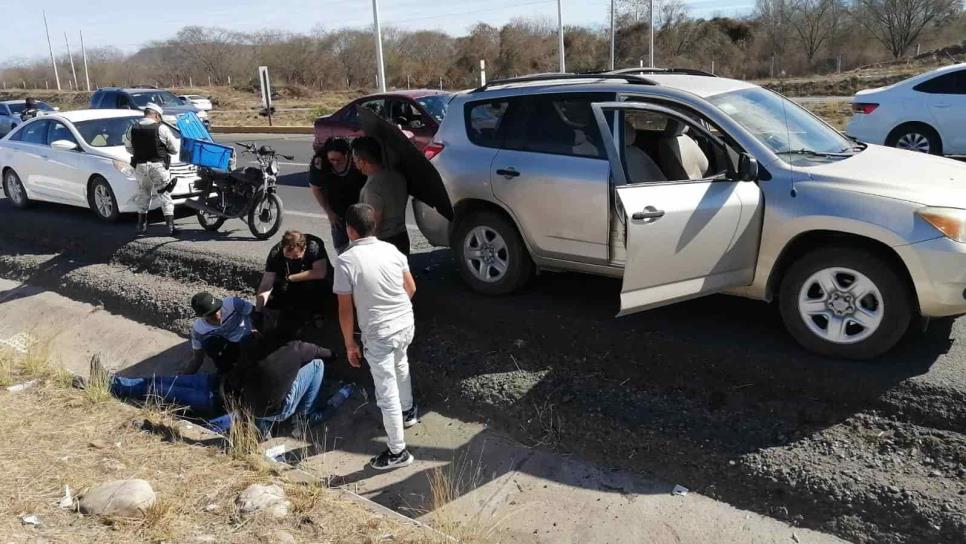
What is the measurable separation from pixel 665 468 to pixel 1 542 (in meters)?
3.68

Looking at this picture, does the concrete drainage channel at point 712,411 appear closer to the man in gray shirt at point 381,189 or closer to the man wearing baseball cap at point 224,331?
the man in gray shirt at point 381,189

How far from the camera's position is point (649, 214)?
4.76 m

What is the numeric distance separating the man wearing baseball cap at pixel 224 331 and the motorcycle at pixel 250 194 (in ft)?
9.79

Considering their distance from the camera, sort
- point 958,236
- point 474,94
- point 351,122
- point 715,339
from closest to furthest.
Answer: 1. point 958,236
2. point 715,339
3. point 474,94
4. point 351,122

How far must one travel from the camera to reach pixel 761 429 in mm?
4742

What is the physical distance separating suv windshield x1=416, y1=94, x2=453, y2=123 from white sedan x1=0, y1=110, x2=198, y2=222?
16.1ft

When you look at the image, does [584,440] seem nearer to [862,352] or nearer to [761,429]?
[761,429]

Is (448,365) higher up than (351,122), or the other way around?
(351,122)

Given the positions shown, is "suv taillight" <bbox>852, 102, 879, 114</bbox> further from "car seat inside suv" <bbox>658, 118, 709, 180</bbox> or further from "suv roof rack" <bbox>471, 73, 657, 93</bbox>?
"suv roof rack" <bbox>471, 73, 657, 93</bbox>

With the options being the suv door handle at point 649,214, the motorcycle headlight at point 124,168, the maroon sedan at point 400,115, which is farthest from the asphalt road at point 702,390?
the maroon sedan at point 400,115

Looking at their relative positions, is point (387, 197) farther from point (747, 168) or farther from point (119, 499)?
point (119, 499)

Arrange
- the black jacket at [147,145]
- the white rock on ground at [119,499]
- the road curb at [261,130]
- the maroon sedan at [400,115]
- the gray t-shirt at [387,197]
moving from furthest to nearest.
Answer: the road curb at [261,130] < the maroon sedan at [400,115] < the black jacket at [147,145] < the gray t-shirt at [387,197] < the white rock on ground at [119,499]

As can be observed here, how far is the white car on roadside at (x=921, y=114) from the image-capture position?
1120 centimetres

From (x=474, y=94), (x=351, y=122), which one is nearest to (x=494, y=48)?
(x=351, y=122)
